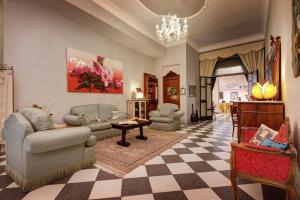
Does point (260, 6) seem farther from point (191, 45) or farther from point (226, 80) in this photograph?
point (226, 80)

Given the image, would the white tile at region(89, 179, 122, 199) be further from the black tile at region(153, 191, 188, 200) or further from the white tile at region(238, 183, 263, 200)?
the white tile at region(238, 183, 263, 200)

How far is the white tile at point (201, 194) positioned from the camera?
1.67m

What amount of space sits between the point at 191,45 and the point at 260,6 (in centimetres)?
299

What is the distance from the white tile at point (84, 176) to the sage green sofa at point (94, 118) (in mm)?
1634

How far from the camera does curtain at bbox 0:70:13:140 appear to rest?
3098mm

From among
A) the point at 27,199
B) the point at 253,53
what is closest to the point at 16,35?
the point at 27,199

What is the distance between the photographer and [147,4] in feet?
13.7

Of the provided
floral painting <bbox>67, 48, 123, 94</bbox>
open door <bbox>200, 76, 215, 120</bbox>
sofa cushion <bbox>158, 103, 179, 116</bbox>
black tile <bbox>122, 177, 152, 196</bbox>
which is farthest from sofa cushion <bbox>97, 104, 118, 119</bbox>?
open door <bbox>200, 76, 215, 120</bbox>

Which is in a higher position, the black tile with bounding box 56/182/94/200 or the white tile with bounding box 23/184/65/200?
the white tile with bounding box 23/184/65/200

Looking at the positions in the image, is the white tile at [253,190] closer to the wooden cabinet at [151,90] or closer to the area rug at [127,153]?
the area rug at [127,153]

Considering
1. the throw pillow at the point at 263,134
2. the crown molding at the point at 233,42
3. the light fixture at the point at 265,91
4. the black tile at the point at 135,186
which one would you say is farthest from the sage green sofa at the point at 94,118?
the crown molding at the point at 233,42

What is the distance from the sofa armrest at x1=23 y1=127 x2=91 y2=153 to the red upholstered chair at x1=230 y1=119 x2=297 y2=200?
1961 mm

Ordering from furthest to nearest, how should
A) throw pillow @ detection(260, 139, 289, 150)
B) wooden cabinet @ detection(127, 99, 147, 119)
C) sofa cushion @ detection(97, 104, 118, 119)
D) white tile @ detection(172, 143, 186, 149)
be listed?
wooden cabinet @ detection(127, 99, 147, 119) < sofa cushion @ detection(97, 104, 118, 119) < white tile @ detection(172, 143, 186, 149) < throw pillow @ detection(260, 139, 289, 150)

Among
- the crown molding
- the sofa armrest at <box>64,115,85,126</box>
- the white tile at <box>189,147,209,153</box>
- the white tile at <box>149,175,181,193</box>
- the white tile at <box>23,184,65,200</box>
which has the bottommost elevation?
the white tile at <box>149,175,181,193</box>
